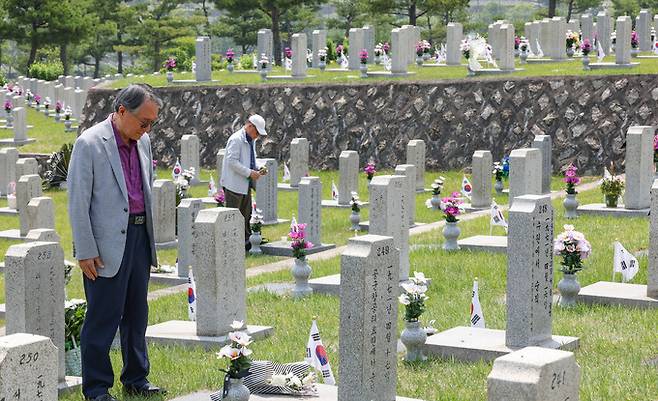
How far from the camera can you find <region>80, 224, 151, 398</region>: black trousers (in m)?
8.99

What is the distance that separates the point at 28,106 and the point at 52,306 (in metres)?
38.5

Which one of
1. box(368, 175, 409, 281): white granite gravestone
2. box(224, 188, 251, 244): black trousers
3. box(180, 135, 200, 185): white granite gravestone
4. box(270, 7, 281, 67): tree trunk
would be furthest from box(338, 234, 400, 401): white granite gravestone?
box(270, 7, 281, 67): tree trunk

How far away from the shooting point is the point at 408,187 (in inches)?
623

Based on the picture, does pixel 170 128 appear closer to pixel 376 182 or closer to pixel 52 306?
pixel 376 182

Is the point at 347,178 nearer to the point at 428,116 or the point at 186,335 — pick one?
the point at 428,116

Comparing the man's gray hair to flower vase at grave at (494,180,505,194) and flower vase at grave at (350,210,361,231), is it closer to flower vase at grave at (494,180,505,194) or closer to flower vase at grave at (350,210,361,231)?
flower vase at grave at (350,210,361,231)

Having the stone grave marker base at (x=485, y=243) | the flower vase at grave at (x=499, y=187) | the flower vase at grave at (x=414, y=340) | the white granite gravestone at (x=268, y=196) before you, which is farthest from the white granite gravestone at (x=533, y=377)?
the flower vase at grave at (x=499, y=187)

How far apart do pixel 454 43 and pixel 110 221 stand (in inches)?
1013

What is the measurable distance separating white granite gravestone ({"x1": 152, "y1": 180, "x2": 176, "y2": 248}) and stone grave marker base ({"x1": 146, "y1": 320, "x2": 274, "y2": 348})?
25.9 feet

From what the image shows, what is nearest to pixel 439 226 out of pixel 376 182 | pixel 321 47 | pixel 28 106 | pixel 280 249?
pixel 280 249

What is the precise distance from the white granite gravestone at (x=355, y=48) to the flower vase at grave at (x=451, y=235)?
1838 centimetres

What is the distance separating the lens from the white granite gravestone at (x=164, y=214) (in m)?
20.1

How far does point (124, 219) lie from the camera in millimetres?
8953

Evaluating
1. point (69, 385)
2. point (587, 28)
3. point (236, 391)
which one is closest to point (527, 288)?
point (236, 391)
